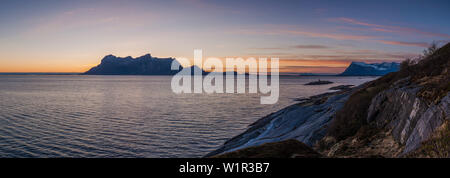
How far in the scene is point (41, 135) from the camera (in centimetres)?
2928

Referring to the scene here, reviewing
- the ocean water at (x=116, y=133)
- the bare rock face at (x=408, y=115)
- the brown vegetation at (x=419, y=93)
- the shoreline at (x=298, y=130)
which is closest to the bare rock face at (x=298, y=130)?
the shoreline at (x=298, y=130)

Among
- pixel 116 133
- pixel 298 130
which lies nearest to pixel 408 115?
pixel 298 130

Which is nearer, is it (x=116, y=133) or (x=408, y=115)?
(x=408, y=115)

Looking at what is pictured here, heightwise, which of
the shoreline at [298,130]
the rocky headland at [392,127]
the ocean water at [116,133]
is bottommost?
the ocean water at [116,133]

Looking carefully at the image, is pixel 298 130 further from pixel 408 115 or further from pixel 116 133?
pixel 116 133

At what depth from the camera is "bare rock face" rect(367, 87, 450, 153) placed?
8.31 m

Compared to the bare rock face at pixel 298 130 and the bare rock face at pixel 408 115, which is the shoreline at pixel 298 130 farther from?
the bare rock face at pixel 408 115

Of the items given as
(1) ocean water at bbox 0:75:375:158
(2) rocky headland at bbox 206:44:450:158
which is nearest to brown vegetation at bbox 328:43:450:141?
(2) rocky headland at bbox 206:44:450:158

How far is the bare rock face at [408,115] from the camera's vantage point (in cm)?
831

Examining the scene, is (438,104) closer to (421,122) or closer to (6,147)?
(421,122)

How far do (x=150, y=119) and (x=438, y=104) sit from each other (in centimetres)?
3614

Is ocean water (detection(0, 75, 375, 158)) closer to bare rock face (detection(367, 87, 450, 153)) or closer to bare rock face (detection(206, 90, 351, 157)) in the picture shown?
bare rock face (detection(206, 90, 351, 157))

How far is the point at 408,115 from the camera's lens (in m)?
10.7

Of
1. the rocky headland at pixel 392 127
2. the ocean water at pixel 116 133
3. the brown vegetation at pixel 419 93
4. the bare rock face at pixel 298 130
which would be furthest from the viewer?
the ocean water at pixel 116 133
